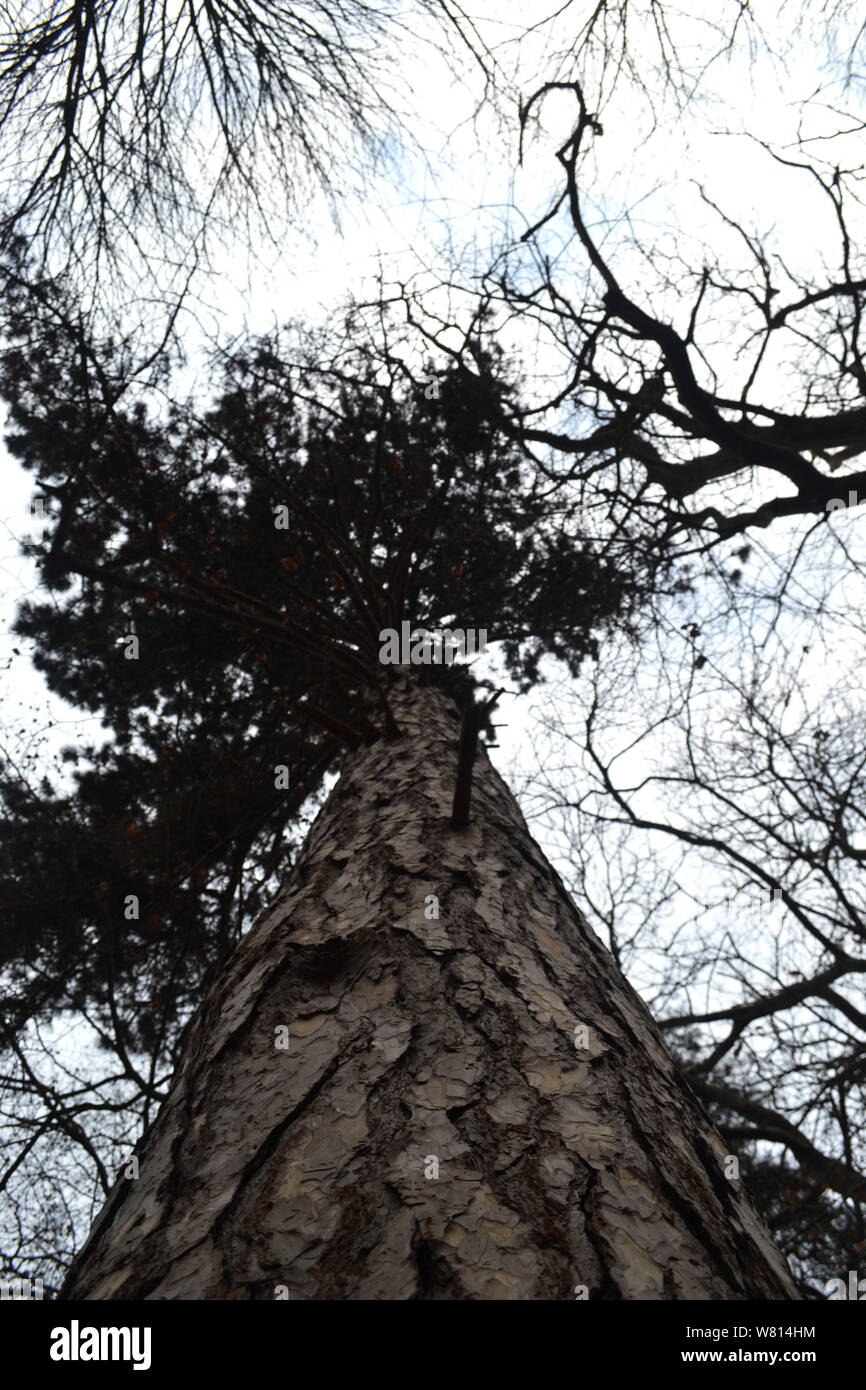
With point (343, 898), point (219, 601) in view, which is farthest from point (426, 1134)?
point (219, 601)

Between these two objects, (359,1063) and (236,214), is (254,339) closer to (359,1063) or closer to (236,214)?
(236,214)

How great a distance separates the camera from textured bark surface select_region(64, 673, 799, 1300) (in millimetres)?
968

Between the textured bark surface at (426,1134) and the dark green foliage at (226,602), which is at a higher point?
the dark green foliage at (226,602)

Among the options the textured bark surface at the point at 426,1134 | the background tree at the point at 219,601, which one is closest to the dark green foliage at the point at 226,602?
the background tree at the point at 219,601

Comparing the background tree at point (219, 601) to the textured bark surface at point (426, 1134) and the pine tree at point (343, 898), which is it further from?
the textured bark surface at point (426, 1134)

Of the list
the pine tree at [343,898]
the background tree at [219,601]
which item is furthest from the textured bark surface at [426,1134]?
the background tree at [219,601]

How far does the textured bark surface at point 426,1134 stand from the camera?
968 mm

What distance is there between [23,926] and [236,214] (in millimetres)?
4271

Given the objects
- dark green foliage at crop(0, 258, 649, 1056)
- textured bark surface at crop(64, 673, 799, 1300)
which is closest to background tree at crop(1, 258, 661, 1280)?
dark green foliage at crop(0, 258, 649, 1056)

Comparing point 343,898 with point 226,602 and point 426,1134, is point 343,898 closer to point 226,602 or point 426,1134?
point 426,1134

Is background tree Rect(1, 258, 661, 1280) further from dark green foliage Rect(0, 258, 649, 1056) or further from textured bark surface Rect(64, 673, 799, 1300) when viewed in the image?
textured bark surface Rect(64, 673, 799, 1300)

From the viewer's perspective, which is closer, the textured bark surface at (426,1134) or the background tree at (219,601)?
the textured bark surface at (426,1134)

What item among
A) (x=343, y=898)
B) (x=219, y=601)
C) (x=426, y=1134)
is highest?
(x=219, y=601)

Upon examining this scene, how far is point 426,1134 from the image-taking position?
45.8 inches
